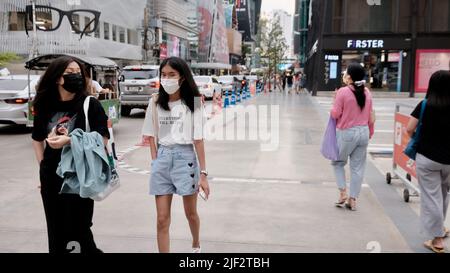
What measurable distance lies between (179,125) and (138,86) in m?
14.0

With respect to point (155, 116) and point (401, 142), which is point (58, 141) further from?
point (401, 142)

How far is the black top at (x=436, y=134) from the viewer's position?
434 centimetres

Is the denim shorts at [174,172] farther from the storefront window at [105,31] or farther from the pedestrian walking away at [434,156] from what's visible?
the storefront window at [105,31]

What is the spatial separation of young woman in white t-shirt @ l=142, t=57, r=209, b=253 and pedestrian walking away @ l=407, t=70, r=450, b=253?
6.94 feet

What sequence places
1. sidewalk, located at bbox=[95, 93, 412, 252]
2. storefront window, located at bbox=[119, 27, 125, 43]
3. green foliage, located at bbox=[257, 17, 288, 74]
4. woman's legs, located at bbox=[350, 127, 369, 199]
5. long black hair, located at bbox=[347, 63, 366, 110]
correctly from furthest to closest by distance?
green foliage, located at bbox=[257, 17, 288, 74], storefront window, located at bbox=[119, 27, 125, 43], woman's legs, located at bbox=[350, 127, 369, 199], long black hair, located at bbox=[347, 63, 366, 110], sidewalk, located at bbox=[95, 93, 412, 252]

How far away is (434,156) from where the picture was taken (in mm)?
4379

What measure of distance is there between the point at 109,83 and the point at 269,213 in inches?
486

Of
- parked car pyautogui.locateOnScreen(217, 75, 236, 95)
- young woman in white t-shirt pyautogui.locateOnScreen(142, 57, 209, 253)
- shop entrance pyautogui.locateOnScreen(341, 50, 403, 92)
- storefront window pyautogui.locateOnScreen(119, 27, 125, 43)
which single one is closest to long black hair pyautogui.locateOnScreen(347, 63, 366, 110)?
young woman in white t-shirt pyautogui.locateOnScreen(142, 57, 209, 253)

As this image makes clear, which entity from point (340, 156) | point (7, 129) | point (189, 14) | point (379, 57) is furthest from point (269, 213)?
point (189, 14)

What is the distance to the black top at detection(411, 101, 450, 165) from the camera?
14.3ft

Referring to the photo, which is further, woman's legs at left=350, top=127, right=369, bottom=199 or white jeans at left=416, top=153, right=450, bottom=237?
woman's legs at left=350, top=127, right=369, bottom=199

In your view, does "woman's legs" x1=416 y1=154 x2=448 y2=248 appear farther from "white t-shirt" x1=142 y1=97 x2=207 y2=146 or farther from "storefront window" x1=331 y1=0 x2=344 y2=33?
"storefront window" x1=331 y1=0 x2=344 y2=33

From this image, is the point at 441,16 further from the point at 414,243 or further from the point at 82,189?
the point at 82,189

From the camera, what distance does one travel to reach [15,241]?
15.8 ft
